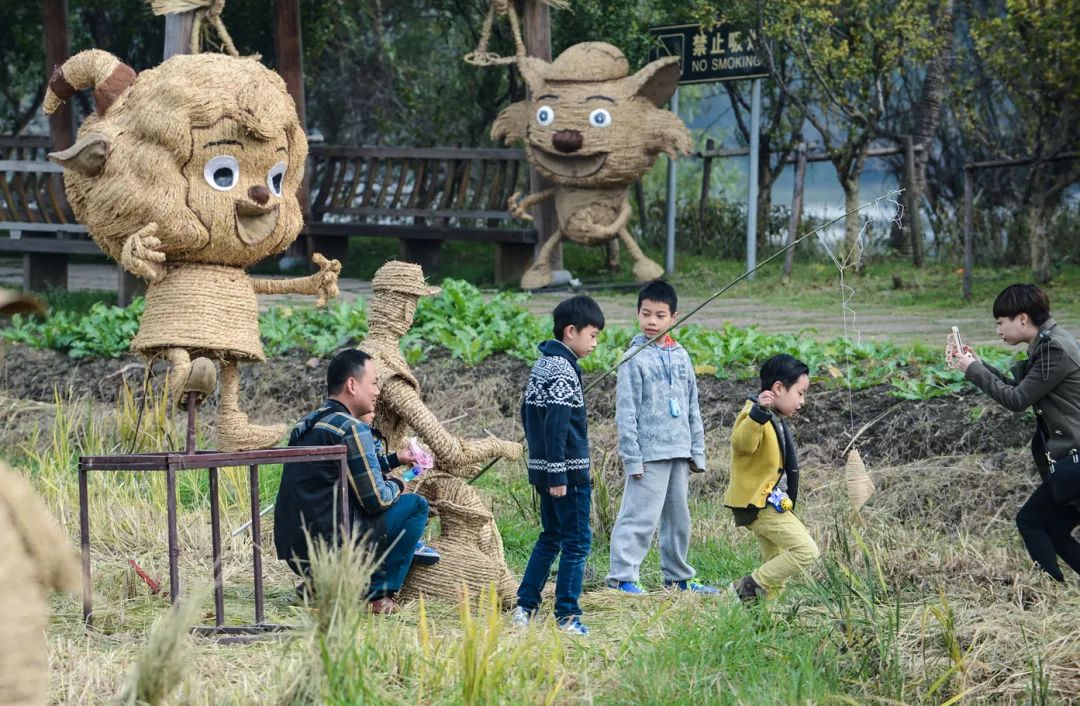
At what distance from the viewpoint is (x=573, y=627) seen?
17.1 feet

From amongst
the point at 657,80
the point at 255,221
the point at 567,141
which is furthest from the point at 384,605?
the point at 657,80

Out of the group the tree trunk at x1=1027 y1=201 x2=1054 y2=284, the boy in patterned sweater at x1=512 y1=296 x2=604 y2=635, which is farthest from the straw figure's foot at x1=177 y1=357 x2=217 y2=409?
the tree trunk at x1=1027 y1=201 x2=1054 y2=284

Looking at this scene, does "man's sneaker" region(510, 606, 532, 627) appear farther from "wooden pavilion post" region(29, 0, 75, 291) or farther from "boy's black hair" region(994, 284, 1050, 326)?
"wooden pavilion post" region(29, 0, 75, 291)

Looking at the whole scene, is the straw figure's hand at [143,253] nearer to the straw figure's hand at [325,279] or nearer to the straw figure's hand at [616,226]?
the straw figure's hand at [325,279]

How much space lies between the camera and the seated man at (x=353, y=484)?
16.8 feet

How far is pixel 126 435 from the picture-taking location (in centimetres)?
762

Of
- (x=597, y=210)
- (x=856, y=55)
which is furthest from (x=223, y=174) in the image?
(x=856, y=55)

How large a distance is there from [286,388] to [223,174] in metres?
3.21

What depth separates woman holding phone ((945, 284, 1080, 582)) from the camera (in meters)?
5.62

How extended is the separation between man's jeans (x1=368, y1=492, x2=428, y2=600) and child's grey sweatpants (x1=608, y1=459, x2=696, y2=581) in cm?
100

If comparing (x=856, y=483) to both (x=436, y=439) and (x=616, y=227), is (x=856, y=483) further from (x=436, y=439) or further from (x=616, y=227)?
(x=616, y=227)

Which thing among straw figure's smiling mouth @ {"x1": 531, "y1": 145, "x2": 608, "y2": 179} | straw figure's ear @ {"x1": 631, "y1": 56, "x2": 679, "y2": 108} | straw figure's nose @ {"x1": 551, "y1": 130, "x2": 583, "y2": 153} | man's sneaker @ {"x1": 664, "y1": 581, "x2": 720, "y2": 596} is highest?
straw figure's ear @ {"x1": 631, "y1": 56, "x2": 679, "y2": 108}

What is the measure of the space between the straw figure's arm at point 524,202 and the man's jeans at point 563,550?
7.88 metres

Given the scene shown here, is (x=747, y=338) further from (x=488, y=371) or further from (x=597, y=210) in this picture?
(x=597, y=210)
